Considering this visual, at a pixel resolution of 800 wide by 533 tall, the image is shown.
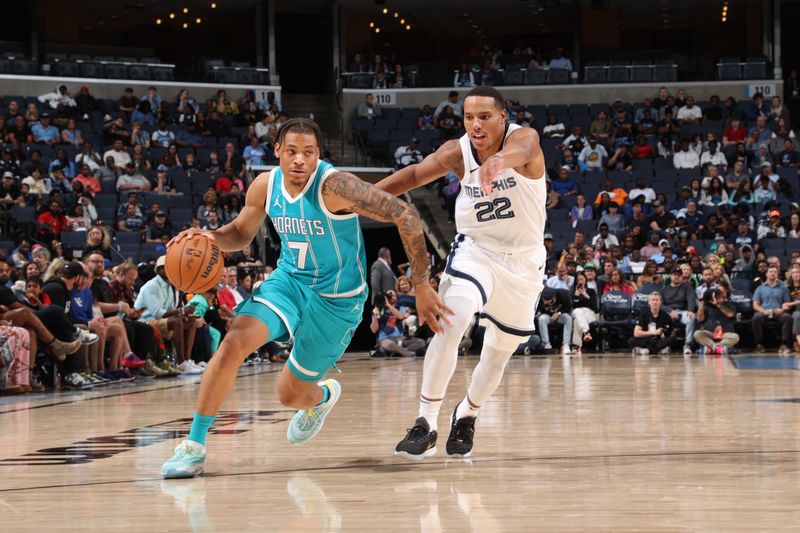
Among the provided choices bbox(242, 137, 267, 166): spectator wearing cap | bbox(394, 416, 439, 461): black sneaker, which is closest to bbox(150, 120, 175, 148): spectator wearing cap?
bbox(242, 137, 267, 166): spectator wearing cap

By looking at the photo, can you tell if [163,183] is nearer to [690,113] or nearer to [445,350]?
[690,113]

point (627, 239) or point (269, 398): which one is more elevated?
point (627, 239)

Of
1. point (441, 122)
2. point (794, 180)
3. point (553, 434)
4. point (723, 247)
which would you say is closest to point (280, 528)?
point (553, 434)

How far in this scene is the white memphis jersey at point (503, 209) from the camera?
17.1ft

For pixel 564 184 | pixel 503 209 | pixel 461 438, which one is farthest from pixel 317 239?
pixel 564 184

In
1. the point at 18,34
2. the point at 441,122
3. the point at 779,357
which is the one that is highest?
the point at 18,34

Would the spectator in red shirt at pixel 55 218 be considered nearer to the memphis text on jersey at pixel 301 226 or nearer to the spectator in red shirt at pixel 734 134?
the memphis text on jersey at pixel 301 226

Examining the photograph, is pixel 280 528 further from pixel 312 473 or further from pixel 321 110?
pixel 321 110

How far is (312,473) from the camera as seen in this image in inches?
182

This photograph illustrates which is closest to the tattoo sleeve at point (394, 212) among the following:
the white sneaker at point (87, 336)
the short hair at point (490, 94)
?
the short hair at point (490, 94)

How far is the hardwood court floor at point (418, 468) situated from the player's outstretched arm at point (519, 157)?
1214 mm

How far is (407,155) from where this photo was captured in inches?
790

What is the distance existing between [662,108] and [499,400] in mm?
14579

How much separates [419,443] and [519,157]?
1337 millimetres
